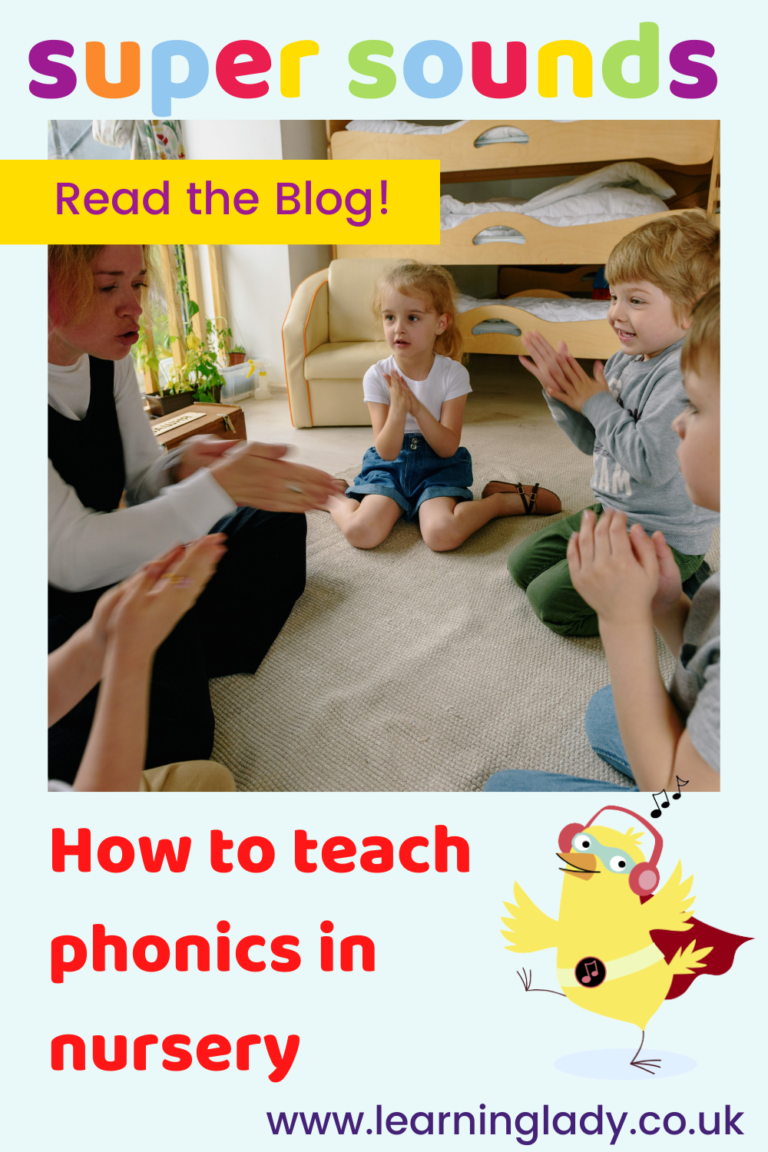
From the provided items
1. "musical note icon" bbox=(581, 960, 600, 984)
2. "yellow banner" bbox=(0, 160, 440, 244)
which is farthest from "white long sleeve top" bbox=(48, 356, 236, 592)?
"musical note icon" bbox=(581, 960, 600, 984)

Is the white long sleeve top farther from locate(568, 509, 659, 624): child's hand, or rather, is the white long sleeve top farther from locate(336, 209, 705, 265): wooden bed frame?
locate(336, 209, 705, 265): wooden bed frame

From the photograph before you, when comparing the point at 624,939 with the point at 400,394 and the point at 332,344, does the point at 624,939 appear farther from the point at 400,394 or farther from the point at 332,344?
the point at 332,344

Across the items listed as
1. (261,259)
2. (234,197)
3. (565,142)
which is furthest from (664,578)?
(261,259)

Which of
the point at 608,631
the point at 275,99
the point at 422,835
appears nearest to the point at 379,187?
the point at 275,99

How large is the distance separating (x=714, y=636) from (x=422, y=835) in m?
0.23

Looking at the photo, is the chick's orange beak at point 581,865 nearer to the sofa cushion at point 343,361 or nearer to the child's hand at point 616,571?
the child's hand at point 616,571

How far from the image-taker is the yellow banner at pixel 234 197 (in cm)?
45

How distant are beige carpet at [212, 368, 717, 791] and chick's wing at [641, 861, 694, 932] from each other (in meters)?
0.19

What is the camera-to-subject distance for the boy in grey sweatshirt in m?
0.48

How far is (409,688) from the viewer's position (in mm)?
807

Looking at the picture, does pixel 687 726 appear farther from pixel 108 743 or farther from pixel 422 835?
pixel 108 743

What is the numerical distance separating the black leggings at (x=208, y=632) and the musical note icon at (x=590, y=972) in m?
0.35

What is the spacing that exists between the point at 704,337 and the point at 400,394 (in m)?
0.74

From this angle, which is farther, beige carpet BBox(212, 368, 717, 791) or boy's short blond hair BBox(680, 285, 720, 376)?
beige carpet BBox(212, 368, 717, 791)
